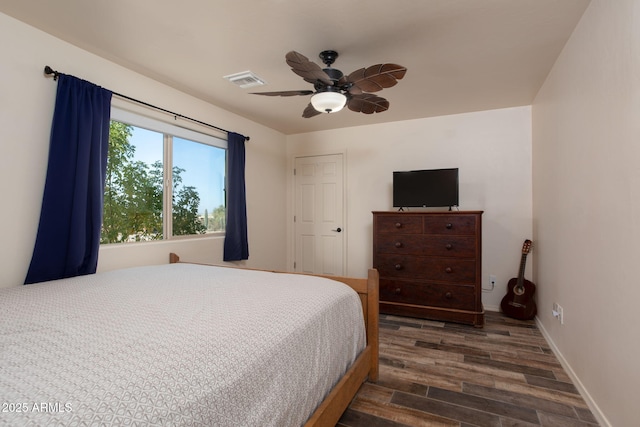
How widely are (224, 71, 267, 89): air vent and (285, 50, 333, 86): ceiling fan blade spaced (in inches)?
35.9

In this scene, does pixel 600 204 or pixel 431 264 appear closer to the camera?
pixel 600 204

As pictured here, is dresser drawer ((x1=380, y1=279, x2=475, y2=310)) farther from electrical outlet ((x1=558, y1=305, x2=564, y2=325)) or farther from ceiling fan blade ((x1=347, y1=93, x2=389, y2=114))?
ceiling fan blade ((x1=347, y1=93, x2=389, y2=114))

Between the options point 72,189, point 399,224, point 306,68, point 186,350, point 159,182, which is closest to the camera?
point 186,350

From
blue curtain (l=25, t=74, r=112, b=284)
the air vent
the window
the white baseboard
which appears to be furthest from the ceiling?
the white baseboard

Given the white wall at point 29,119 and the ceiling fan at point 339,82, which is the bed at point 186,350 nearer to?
the white wall at point 29,119

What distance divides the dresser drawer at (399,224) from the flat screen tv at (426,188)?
1.16 ft

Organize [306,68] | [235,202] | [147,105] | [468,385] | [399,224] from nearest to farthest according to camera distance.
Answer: [306,68]
[468,385]
[147,105]
[399,224]
[235,202]

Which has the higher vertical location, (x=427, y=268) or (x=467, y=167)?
(x=467, y=167)

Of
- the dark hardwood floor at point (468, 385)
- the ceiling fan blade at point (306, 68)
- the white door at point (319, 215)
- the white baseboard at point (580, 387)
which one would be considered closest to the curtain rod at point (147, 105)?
the white door at point (319, 215)

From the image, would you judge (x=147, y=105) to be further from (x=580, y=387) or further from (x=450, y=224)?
(x=580, y=387)

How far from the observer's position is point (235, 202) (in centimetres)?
355

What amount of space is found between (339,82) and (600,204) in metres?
1.66

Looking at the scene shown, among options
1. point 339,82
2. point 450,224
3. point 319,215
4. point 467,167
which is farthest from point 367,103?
point 319,215

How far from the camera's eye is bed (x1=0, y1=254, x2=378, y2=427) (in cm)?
76
